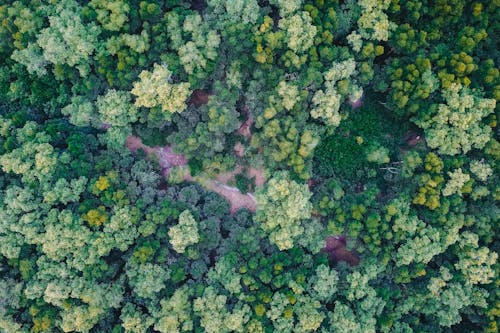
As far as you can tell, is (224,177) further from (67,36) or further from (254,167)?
(67,36)

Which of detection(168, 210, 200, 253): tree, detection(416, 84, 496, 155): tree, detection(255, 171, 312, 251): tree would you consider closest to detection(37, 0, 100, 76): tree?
detection(168, 210, 200, 253): tree

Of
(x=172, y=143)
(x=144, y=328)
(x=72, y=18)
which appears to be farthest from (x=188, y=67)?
(x=144, y=328)

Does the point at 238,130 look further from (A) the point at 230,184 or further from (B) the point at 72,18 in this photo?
(B) the point at 72,18

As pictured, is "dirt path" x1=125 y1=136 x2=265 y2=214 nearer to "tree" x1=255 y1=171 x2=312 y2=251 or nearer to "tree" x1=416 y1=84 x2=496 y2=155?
"tree" x1=255 y1=171 x2=312 y2=251

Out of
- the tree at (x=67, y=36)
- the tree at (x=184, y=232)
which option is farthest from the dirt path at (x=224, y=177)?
the tree at (x=67, y=36)

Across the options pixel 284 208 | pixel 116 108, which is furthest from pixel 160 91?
pixel 284 208

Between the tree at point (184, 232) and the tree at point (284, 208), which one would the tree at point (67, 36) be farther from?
the tree at point (284, 208)

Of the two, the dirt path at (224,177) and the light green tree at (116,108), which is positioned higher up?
the light green tree at (116,108)

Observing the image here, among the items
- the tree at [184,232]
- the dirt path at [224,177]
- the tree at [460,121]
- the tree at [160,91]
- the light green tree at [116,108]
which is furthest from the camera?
the dirt path at [224,177]
